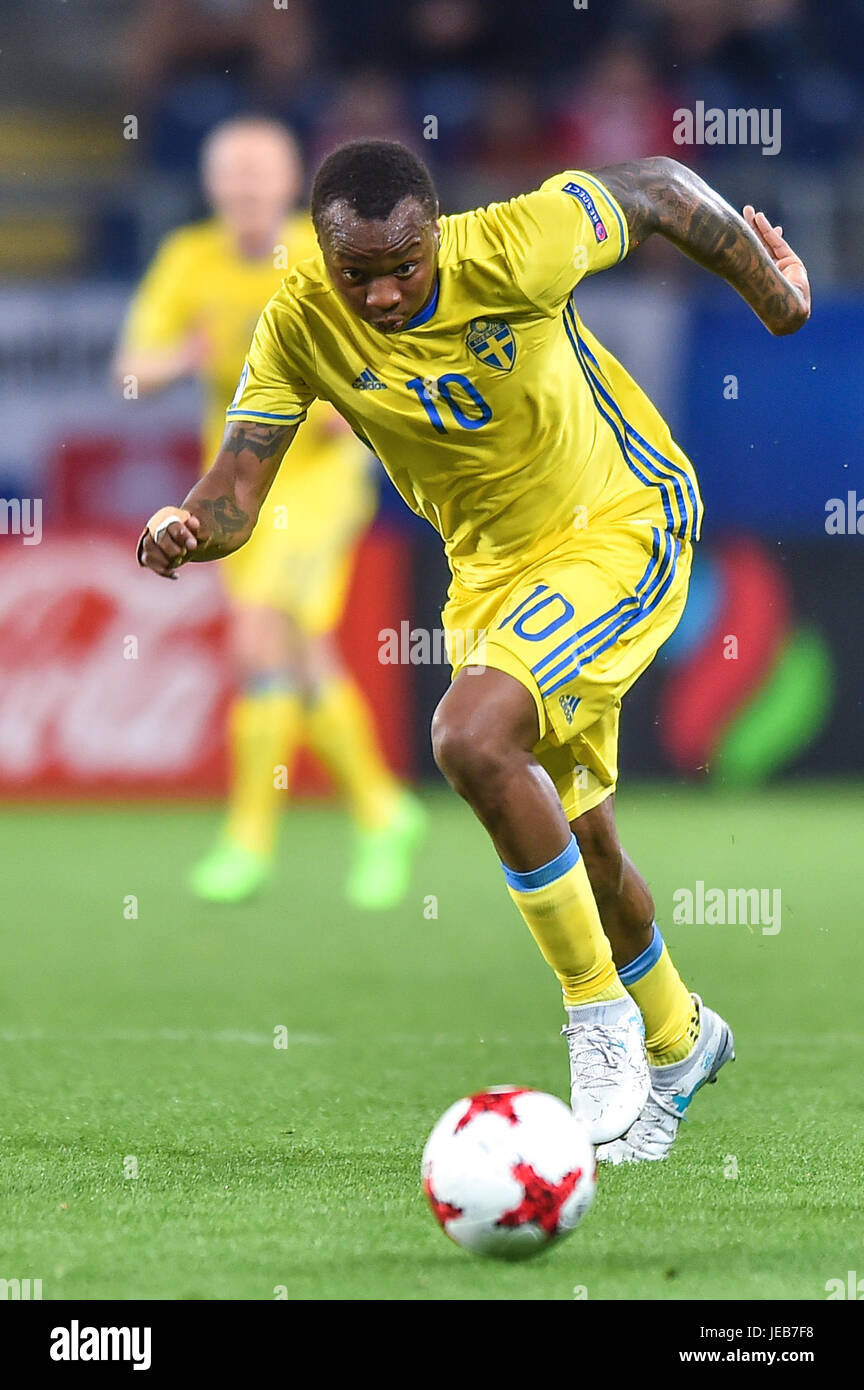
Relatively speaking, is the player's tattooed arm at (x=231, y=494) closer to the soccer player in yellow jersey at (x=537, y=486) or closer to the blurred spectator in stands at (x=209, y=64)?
the soccer player in yellow jersey at (x=537, y=486)

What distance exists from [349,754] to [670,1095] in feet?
13.5

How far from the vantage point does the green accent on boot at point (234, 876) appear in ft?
24.7

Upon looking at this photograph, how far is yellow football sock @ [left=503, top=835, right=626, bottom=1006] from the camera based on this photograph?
11.5 ft

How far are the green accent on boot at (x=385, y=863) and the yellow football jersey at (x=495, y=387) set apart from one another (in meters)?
3.94

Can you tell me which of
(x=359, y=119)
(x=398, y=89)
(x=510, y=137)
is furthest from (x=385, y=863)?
(x=398, y=89)

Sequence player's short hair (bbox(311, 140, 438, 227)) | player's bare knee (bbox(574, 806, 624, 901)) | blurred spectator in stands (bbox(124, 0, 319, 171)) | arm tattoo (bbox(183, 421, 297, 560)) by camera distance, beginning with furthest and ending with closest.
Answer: blurred spectator in stands (bbox(124, 0, 319, 171)) → player's bare knee (bbox(574, 806, 624, 901)) → arm tattoo (bbox(183, 421, 297, 560)) → player's short hair (bbox(311, 140, 438, 227))

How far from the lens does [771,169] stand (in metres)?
12.2

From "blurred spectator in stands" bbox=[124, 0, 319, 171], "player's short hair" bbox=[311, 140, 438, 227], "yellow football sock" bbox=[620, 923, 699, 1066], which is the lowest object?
"yellow football sock" bbox=[620, 923, 699, 1066]

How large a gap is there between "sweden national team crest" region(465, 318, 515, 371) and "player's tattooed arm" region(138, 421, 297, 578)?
1.30 ft

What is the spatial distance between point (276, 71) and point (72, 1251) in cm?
1131

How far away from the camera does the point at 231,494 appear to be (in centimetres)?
367

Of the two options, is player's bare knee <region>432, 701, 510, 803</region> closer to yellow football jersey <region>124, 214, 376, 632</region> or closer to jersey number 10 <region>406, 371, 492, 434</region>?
jersey number 10 <region>406, 371, 492, 434</region>

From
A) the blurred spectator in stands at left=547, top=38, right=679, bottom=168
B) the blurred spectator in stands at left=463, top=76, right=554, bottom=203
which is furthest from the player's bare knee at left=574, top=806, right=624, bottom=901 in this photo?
the blurred spectator in stands at left=547, top=38, right=679, bottom=168

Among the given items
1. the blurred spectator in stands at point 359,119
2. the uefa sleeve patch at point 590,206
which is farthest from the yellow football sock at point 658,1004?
the blurred spectator in stands at point 359,119
